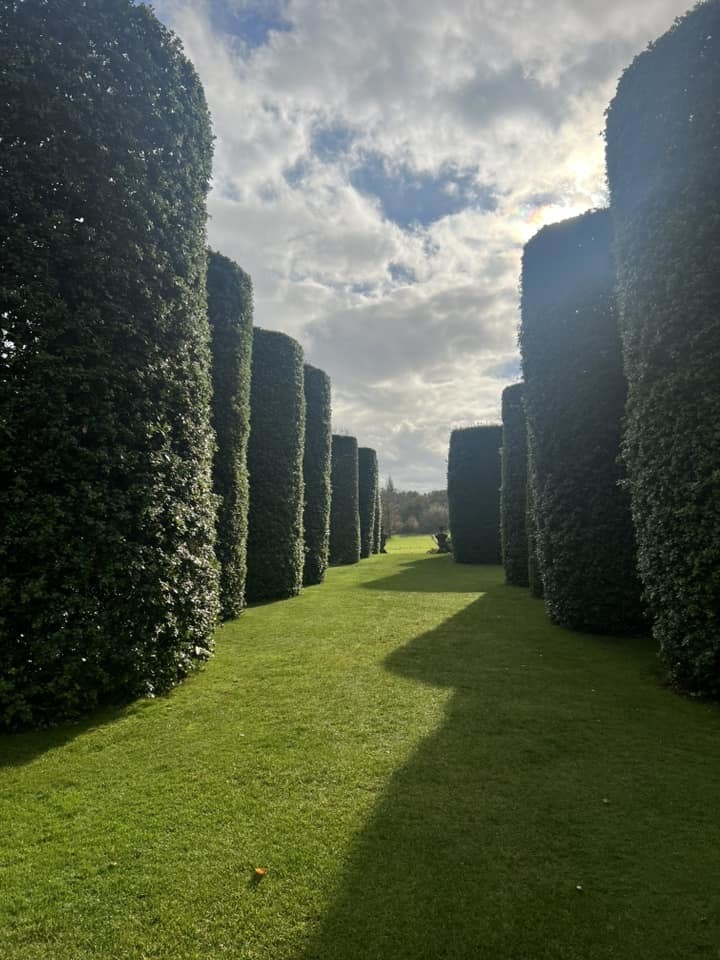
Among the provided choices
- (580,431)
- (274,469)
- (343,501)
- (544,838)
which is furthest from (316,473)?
(544,838)

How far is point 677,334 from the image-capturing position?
459 cm

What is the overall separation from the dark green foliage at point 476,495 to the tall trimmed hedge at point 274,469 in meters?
8.89

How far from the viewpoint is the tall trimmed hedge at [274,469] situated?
10219 millimetres

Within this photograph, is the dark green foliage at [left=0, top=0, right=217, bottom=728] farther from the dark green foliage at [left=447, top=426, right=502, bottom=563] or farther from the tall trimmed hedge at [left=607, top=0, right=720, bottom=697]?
the dark green foliage at [left=447, top=426, right=502, bottom=563]

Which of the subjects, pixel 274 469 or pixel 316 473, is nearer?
pixel 274 469

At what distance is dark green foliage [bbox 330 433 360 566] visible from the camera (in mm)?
18875

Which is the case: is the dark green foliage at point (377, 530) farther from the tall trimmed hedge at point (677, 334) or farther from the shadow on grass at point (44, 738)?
the shadow on grass at point (44, 738)

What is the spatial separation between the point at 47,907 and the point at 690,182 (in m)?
6.82

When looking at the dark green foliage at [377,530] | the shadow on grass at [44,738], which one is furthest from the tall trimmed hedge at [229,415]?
the dark green foliage at [377,530]

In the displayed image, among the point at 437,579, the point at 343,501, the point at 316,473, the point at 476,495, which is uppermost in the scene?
the point at 316,473

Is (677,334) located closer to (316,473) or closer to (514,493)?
(514,493)

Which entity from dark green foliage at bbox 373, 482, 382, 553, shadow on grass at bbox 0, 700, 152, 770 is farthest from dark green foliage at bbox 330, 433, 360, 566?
shadow on grass at bbox 0, 700, 152, 770

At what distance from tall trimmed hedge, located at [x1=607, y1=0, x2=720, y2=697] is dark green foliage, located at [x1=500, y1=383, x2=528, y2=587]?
715 centimetres

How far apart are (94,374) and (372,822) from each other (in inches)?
157
